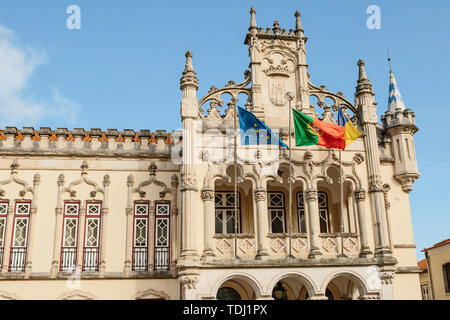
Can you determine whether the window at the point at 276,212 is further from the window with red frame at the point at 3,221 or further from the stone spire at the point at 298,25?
the window with red frame at the point at 3,221

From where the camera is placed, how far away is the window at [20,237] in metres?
23.5

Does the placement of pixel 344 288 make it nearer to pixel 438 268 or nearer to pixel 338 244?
pixel 338 244

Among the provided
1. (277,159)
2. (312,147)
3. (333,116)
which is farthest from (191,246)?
(333,116)

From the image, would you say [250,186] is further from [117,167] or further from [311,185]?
[117,167]

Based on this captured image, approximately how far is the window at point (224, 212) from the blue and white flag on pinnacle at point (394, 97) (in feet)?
32.9

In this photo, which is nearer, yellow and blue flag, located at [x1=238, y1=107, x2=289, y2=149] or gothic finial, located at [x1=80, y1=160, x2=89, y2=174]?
yellow and blue flag, located at [x1=238, y1=107, x2=289, y2=149]

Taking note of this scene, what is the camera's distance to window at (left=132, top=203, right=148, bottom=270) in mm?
23922

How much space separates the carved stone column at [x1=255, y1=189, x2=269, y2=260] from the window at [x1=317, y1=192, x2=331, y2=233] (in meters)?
4.25

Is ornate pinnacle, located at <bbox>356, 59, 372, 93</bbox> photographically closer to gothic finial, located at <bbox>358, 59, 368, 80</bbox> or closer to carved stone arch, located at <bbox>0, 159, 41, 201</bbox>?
gothic finial, located at <bbox>358, 59, 368, 80</bbox>

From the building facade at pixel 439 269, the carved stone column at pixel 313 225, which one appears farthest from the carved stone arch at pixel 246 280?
the building facade at pixel 439 269

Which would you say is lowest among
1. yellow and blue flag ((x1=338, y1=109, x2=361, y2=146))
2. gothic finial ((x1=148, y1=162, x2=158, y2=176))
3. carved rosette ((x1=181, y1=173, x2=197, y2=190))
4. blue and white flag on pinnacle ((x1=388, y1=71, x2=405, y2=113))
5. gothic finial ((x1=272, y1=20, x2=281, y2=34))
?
carved rosette ((x1=181, y1=173, x2=197, y2=190))

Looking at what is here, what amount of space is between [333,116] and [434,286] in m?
18.9

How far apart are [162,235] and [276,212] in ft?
18.1

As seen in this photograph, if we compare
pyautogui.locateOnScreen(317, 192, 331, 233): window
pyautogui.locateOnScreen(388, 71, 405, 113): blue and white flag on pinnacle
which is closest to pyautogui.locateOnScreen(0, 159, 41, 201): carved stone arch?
pyautogui.locateOnScreen(317, 192, 331, 233): window
